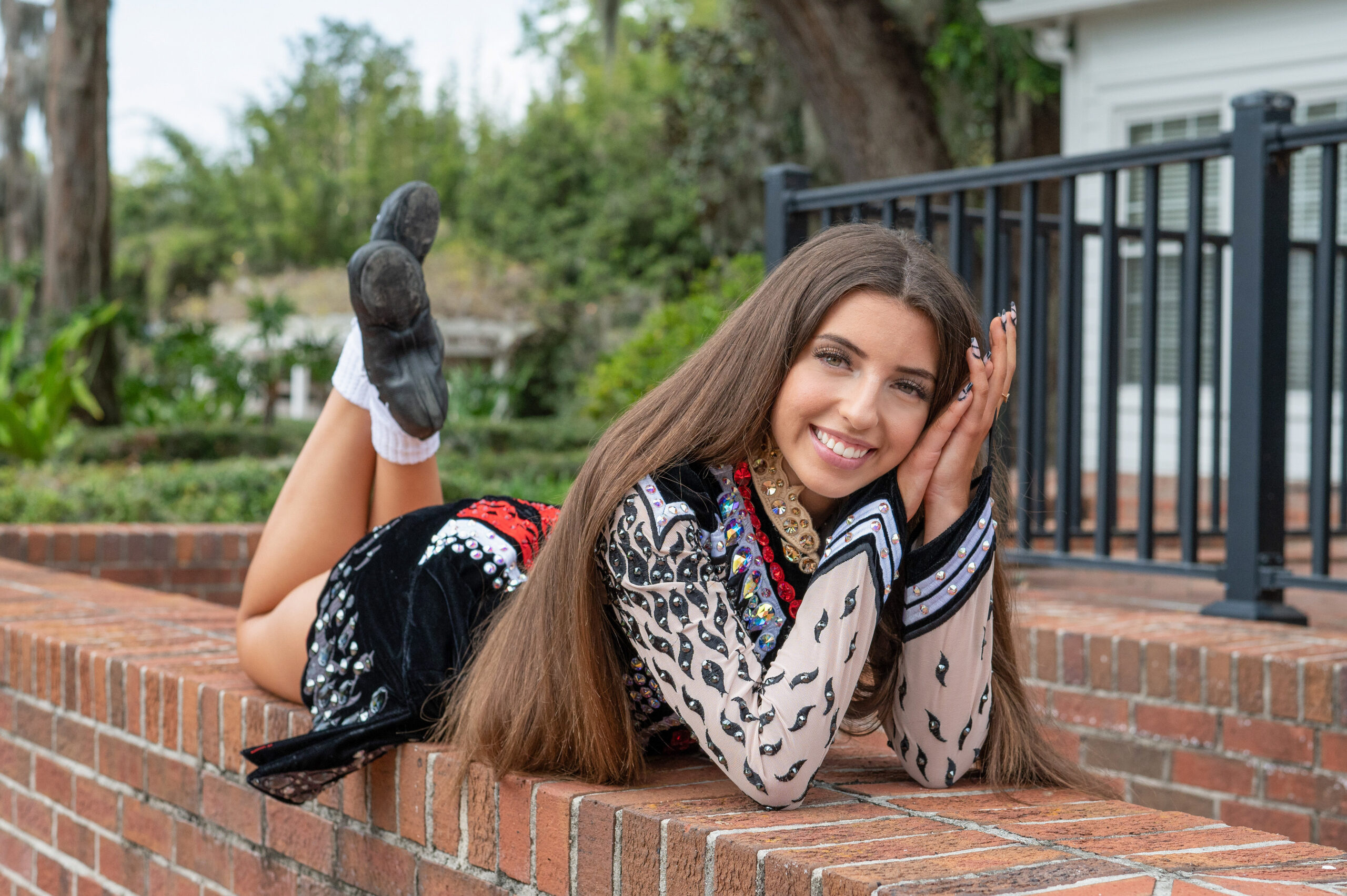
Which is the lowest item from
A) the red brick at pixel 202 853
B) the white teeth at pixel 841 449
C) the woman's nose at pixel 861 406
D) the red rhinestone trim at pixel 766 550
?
the red brick at pixel 202 853

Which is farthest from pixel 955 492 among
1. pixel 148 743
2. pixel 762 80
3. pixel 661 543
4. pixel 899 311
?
pixel 762 80

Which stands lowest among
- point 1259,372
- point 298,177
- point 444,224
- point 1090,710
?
point 1090,710

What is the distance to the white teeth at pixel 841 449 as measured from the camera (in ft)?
5.78

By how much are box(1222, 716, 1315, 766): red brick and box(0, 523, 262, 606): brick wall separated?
13.3ft

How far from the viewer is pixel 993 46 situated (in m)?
8.87

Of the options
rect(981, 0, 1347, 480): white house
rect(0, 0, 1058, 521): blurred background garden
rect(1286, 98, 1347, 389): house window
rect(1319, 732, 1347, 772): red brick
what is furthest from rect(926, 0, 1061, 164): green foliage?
rect(1319, 732, 1347, 772): red brick

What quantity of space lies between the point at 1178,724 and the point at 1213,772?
4.7 inches

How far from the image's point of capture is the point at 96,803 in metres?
2.87

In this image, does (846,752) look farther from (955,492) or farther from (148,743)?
(148,743)

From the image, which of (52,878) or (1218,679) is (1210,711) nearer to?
(1218,679)

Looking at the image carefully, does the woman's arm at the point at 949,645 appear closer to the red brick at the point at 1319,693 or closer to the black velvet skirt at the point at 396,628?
the black velvet skirt at the point at 396,628

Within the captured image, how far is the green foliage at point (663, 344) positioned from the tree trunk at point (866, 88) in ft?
3.19

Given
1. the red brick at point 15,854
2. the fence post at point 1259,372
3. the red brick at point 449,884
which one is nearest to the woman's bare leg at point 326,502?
the red brick at point 449,884

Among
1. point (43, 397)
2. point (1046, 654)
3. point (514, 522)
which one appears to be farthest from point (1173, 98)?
point (43, 397)
